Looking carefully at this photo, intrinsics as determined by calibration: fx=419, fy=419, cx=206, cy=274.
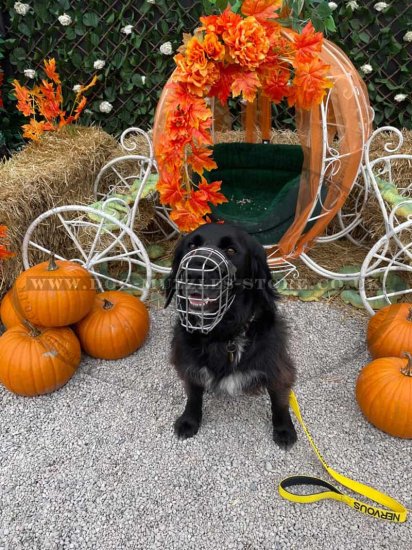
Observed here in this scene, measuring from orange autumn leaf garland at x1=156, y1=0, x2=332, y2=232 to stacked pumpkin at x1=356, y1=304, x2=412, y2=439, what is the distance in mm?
1225

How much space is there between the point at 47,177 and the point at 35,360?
4.45ft

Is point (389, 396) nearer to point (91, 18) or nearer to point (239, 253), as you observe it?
point (239, 253)

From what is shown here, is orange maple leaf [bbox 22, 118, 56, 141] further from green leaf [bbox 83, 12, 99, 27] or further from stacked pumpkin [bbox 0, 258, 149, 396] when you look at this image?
green leaf [bbox 83, 12, 99, 27]

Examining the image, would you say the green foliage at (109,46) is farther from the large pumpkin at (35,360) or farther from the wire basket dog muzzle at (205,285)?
the wire basket dog muzzle at (205,285)

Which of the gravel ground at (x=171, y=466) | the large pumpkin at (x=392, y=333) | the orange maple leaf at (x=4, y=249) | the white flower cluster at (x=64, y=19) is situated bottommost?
the gravel ground at (x=171, y=466)

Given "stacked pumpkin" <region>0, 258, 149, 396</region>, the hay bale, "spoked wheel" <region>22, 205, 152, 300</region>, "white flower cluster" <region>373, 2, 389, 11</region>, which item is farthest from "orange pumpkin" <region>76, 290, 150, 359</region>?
"white flower cluster" <region>373, 2, 389, 11</region>

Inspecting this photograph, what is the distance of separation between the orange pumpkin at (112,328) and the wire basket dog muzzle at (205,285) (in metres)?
0.96

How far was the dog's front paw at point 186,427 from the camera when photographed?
1992 mm

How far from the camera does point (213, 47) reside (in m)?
2.04

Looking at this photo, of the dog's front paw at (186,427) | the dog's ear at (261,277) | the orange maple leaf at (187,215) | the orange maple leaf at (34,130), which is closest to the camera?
the dog's ear at (261,277)

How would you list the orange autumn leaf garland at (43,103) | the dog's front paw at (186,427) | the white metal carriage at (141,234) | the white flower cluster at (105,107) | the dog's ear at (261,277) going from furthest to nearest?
the white flower cluster at (105,107) < the orange autumn leaf garland at (43,103) < the white metal carriage at (141,234) < the dog's front paw at (186,427) < the dog's ear at (261,277)

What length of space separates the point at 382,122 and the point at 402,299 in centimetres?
248

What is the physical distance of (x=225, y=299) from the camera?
1.49 m

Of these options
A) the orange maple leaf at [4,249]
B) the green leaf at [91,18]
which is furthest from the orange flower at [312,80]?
the green leaf at [91,18]
